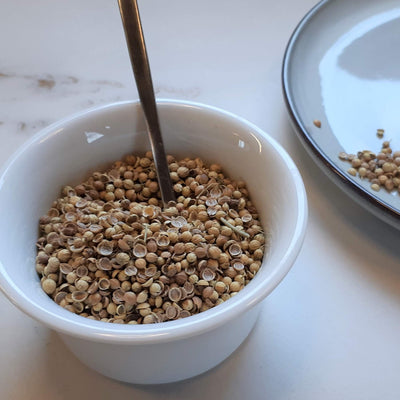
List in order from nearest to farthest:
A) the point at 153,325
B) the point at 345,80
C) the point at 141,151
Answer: the point at 153,325 → the point at 141,151 → the point at 345,80

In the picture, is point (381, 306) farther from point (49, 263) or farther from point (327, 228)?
point (49, 263)

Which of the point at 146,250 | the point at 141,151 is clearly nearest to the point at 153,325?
the point at 146,250

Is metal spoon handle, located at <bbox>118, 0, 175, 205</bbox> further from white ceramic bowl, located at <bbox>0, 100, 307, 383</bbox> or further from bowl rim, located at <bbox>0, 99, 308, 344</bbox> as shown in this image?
bowl rim, located at <bbox>0, 99, 308, 344</bbox>

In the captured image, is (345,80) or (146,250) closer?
(146,250)

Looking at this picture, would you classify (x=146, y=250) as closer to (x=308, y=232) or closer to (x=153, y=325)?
(x=153, y=325)

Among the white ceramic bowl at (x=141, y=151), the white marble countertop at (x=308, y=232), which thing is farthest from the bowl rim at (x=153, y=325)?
the white marble countertop at (x=308, y=232)
